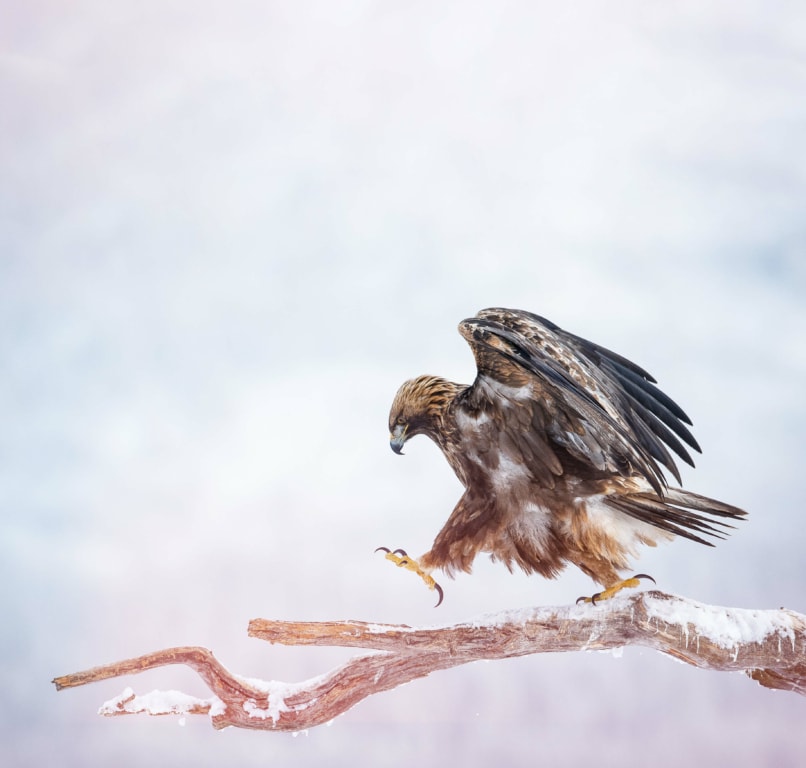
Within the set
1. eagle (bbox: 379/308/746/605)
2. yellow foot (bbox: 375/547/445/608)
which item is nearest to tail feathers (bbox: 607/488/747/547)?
eagle (bbox: 379/308/746/605)

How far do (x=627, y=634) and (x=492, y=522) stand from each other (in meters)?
0.60

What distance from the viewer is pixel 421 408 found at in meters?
3.38

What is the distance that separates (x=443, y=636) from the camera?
124 inches

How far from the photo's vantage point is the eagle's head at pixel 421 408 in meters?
3.37

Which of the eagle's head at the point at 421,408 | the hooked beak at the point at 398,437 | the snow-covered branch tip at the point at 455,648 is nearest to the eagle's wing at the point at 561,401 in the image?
the eagle's head at the point at 421,408

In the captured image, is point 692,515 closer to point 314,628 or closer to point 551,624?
point 551,624

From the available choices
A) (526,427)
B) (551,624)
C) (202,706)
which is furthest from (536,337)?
(202,706)

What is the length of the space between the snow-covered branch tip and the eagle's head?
0.71 metres

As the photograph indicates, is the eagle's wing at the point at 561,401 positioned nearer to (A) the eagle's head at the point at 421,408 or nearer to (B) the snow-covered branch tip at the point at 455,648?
(A) the eagle's head at the point at 421,408

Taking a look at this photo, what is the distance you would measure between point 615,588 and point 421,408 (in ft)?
3.10

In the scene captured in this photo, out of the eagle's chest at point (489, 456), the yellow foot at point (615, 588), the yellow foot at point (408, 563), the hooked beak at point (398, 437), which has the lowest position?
the yellow foot at point (615, 588)

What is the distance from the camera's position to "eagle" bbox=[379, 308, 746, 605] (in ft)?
9.86

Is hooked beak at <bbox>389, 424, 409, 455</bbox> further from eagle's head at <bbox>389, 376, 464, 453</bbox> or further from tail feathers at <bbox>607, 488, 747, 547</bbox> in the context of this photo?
tail feathers at <bbox>607, 488, 747, 547</bbox>

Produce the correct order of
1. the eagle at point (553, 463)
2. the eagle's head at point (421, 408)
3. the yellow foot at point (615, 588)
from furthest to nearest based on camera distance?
the eagle's head at point (421, 408), the yellow foot at point (615, 588), the eagle at point (553, 463)
